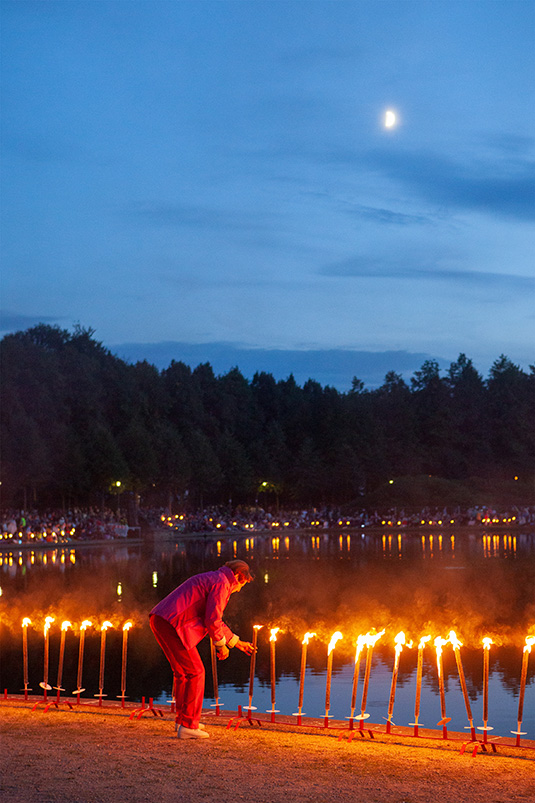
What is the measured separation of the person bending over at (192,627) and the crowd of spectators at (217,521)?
39917 mm

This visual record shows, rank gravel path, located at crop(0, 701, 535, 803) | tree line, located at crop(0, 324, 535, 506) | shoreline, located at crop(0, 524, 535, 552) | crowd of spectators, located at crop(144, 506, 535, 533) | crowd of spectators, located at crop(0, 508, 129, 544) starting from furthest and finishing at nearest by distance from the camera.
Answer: crowd of spectators, located at crop(144, 506, 535, 533) < tree line, located at crop(0, 324, 535, 506) < crowd of spectators, located at crop(0, 508, 129, 544) < shoreline, located at crop(0, 524, 535, 552) < gravel path, located at crop(0, 701, 535, 803)

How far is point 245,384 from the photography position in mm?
108188

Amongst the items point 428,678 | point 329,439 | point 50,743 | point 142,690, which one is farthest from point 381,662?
point 329,439

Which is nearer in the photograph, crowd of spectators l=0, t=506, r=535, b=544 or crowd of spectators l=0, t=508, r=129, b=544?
crowd of spectators l=0, t=508, r=129, b=544

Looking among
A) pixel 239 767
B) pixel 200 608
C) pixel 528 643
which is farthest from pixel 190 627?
pixel 528 643

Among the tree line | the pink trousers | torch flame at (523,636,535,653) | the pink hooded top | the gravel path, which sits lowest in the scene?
the gravel path

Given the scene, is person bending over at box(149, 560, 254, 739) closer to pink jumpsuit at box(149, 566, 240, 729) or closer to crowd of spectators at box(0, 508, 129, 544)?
pink jumpsuit at box(149, 566, 240, 729)

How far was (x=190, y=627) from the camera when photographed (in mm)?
8094

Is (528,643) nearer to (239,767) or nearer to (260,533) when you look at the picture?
(239,767)

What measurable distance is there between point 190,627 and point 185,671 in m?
0.37

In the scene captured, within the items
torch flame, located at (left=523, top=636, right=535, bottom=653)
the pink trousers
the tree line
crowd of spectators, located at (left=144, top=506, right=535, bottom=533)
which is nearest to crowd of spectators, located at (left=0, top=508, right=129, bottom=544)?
the tree line

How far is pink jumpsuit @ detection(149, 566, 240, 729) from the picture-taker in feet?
26.3

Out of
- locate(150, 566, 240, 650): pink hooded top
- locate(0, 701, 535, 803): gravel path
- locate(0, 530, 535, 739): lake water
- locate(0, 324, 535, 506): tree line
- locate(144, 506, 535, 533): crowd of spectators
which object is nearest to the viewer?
locate(0, 701, 535, 803): gravel path

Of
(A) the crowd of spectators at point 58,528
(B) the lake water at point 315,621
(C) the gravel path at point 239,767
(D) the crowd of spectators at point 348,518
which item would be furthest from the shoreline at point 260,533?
(C) the gravel path at point 239,767
